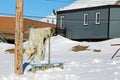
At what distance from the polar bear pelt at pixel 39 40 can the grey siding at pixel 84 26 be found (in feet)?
84.8

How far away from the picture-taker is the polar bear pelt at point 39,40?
16.3 meters

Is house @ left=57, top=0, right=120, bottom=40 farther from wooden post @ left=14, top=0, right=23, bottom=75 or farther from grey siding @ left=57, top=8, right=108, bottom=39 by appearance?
wooden post @ left=14, top=0, right=23, bottom=75

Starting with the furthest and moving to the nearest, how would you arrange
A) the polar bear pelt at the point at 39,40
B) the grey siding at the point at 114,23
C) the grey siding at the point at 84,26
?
the grey siding at the point at 84,26, the grey siding at the point at 114,23, the polar bear pelt at the point at 39,40

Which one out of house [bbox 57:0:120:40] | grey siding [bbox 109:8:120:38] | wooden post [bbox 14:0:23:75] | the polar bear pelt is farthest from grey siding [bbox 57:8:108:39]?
wooden post [bbox 14:0:23:75]

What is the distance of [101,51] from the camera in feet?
89.6

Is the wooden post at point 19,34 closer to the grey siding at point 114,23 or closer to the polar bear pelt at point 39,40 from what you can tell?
the polar bear pelt at point 39,40

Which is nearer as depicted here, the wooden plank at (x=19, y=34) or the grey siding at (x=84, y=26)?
the wooden plank at (x=19, y=34)

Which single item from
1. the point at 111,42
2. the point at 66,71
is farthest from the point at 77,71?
the point at 111,42

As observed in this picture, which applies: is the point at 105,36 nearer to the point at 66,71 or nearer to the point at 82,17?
the point at 82,17

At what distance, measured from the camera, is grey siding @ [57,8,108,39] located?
42344 mm

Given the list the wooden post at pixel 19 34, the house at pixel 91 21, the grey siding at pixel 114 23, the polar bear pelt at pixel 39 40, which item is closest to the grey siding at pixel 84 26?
the house at pixel 91 21

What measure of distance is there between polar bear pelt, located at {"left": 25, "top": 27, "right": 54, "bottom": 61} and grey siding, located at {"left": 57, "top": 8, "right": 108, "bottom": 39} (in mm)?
25836

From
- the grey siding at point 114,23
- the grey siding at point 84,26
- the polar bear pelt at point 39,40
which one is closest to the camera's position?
the polar bear pelt at point 39,40

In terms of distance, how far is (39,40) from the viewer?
53.9ft
